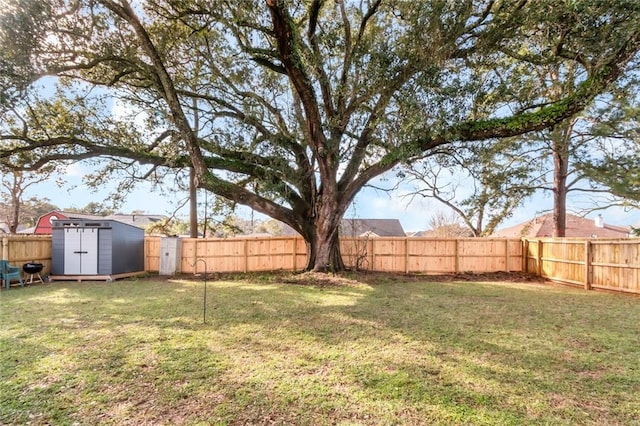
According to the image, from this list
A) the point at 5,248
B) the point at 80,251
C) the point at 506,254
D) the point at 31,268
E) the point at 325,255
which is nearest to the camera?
the point at 5,248

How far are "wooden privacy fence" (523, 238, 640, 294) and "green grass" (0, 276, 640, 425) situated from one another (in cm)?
Result: 213

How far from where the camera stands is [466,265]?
10.9 m

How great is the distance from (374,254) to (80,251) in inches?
361

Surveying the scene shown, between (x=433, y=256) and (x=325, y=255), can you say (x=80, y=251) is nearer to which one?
(x=325, y=255)

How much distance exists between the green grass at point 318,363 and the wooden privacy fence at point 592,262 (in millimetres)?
2130

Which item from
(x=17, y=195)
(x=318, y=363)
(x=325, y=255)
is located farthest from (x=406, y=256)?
(x=17, y=195)

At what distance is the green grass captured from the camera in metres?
2.23

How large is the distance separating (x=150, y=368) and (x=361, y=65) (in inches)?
258

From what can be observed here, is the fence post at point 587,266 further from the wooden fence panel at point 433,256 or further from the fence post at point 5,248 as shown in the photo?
the fence post at point 5,248

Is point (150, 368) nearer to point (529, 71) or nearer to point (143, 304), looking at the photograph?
point (143, 304)

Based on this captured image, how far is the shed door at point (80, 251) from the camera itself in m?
9.41

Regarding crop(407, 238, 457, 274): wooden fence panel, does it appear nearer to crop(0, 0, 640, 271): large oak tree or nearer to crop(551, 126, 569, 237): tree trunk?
crop(0, 0, 640, 271): large oak tree

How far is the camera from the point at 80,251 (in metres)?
9.45

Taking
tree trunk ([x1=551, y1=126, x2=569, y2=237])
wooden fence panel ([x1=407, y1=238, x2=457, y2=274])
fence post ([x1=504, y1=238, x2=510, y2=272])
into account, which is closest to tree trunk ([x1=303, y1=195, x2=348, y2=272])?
wooden fence panel ([x1=407, y1=238, x2=457, y2=274])
